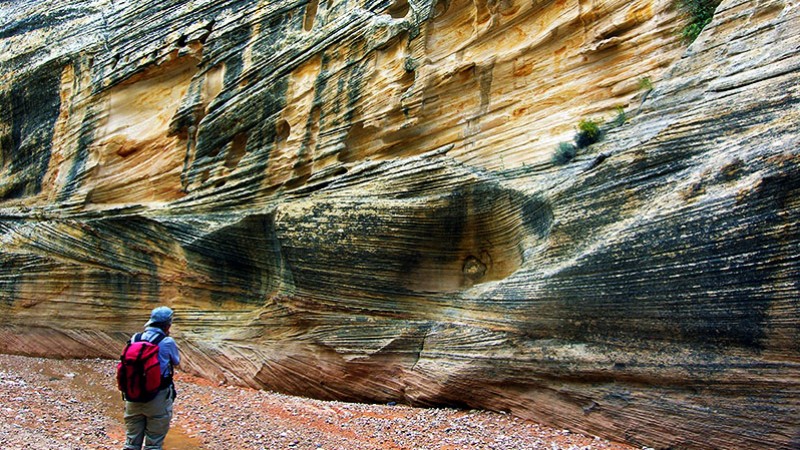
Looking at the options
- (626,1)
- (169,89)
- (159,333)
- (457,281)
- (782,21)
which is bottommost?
(457,281)

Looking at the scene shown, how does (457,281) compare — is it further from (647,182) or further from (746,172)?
(746,172)

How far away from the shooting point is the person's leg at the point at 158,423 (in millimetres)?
7102

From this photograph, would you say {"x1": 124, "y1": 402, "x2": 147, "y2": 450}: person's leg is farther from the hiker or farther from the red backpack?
the red backpack

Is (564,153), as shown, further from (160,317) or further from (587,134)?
(160,317)

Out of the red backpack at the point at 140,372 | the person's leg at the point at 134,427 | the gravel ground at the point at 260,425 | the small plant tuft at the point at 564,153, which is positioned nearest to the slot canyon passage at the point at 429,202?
the small plant tuft at the point at 564,153

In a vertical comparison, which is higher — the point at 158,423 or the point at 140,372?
the point at 140,372

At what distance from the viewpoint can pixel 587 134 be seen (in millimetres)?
9852

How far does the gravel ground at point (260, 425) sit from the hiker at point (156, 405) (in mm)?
1236

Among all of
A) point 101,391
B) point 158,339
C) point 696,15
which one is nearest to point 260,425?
point 158,339

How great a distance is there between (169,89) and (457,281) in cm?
963

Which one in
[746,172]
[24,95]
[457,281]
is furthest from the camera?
[24,95]

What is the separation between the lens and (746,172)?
783cm

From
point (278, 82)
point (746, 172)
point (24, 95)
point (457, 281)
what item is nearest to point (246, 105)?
point (278, 82)

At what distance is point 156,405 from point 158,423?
0.25 metres
